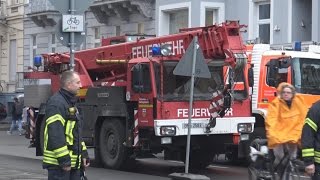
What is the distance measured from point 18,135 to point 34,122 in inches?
493

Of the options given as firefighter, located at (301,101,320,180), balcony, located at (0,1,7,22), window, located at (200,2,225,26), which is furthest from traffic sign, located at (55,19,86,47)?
balcony, located at (0,1,7,22)

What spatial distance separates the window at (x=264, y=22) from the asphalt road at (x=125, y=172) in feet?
28.5

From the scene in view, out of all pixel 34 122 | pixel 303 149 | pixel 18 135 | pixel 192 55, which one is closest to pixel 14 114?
pixel 18 135

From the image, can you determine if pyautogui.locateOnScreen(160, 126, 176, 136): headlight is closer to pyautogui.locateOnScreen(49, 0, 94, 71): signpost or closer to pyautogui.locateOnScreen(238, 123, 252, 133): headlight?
pyautogui.locateOnScreen(238, 123, 252, 133): headlight

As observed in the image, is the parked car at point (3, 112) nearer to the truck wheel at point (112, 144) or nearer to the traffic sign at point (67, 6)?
the truck wheel at point (112, 144)

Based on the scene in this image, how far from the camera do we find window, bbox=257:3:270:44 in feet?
83.8

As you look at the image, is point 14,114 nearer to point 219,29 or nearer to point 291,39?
point 291,39

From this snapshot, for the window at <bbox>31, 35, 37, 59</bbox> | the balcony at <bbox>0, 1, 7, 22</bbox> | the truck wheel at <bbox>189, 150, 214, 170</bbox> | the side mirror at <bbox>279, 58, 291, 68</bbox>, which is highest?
the balcony at <bbox>0, 1, 7, 22</bbox>

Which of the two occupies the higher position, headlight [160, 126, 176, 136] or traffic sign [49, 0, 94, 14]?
traffic sign [49, 0, 94, 14]

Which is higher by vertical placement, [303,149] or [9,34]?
[9,34]

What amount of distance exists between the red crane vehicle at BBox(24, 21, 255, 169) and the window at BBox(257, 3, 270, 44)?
34.1 feet

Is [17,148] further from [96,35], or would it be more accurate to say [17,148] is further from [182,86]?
[96,35]

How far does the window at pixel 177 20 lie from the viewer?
2828 cm

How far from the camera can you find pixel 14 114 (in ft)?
101
